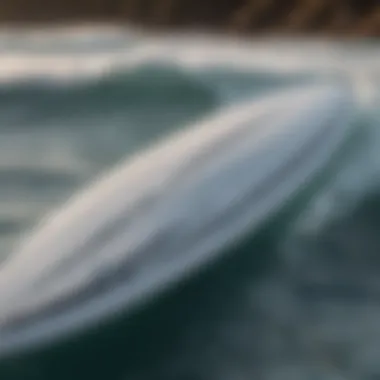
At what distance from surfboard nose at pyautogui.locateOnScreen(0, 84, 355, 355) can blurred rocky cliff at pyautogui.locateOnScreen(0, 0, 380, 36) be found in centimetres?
9

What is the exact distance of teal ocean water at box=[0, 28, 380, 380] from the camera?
620mm

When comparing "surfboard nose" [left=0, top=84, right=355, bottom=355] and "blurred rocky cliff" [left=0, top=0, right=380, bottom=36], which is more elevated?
"blurred rocky cliff" [left=0, top=0, right=380, bottom=36]

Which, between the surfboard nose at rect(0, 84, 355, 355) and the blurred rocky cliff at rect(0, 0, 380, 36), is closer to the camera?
the surfboard nose at rect(0, 84, 355, 355)

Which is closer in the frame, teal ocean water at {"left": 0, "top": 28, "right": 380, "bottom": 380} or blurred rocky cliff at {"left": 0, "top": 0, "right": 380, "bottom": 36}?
teal ocean water at {"left": 0, "top": 28, "right": 380, "bottom": 380}

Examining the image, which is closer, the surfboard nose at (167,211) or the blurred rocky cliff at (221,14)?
the surfboard nose at (167,211)

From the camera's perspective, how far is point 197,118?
27.3 inches

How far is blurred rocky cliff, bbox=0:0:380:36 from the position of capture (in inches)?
30.0

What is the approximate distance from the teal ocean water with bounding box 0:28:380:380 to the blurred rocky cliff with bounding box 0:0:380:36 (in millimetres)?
17

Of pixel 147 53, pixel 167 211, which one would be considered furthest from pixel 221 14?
pixel 167 211

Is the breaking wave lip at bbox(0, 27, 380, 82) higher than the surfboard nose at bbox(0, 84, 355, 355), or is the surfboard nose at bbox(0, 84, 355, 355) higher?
the breaking wave lip at bbox(0, 27, 380, 82)

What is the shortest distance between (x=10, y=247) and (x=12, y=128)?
13 cm

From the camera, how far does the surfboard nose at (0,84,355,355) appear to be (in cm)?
60

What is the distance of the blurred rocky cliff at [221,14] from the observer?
76cm

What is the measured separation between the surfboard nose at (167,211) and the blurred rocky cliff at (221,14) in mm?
92
